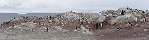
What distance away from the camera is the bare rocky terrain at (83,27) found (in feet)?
116

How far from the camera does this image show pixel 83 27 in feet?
131

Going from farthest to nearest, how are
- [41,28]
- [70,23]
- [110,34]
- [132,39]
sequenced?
1. [70,23]
2. [41,28]
3. [110,34]
4. [132,39]

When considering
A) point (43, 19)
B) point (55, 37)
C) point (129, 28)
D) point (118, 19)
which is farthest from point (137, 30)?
point (43, 19)

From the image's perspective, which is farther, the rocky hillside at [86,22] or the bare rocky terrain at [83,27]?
the rocky hillside at [86,22]

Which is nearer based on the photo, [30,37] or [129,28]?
[30,37]

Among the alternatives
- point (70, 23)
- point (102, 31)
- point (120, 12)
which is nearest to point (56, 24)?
point (70, 23)

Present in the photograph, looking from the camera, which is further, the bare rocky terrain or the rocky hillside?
the rocky hillside

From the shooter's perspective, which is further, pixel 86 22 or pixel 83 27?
pixel 86 22

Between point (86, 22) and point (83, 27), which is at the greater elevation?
point (86, 22)

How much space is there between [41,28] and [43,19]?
15.8 ft

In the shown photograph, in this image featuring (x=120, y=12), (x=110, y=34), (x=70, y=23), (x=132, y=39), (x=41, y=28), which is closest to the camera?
(x=132, y=39)

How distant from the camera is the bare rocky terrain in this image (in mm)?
35500

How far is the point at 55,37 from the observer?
116 ft

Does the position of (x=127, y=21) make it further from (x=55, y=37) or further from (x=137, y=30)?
(x=55, y=37)
